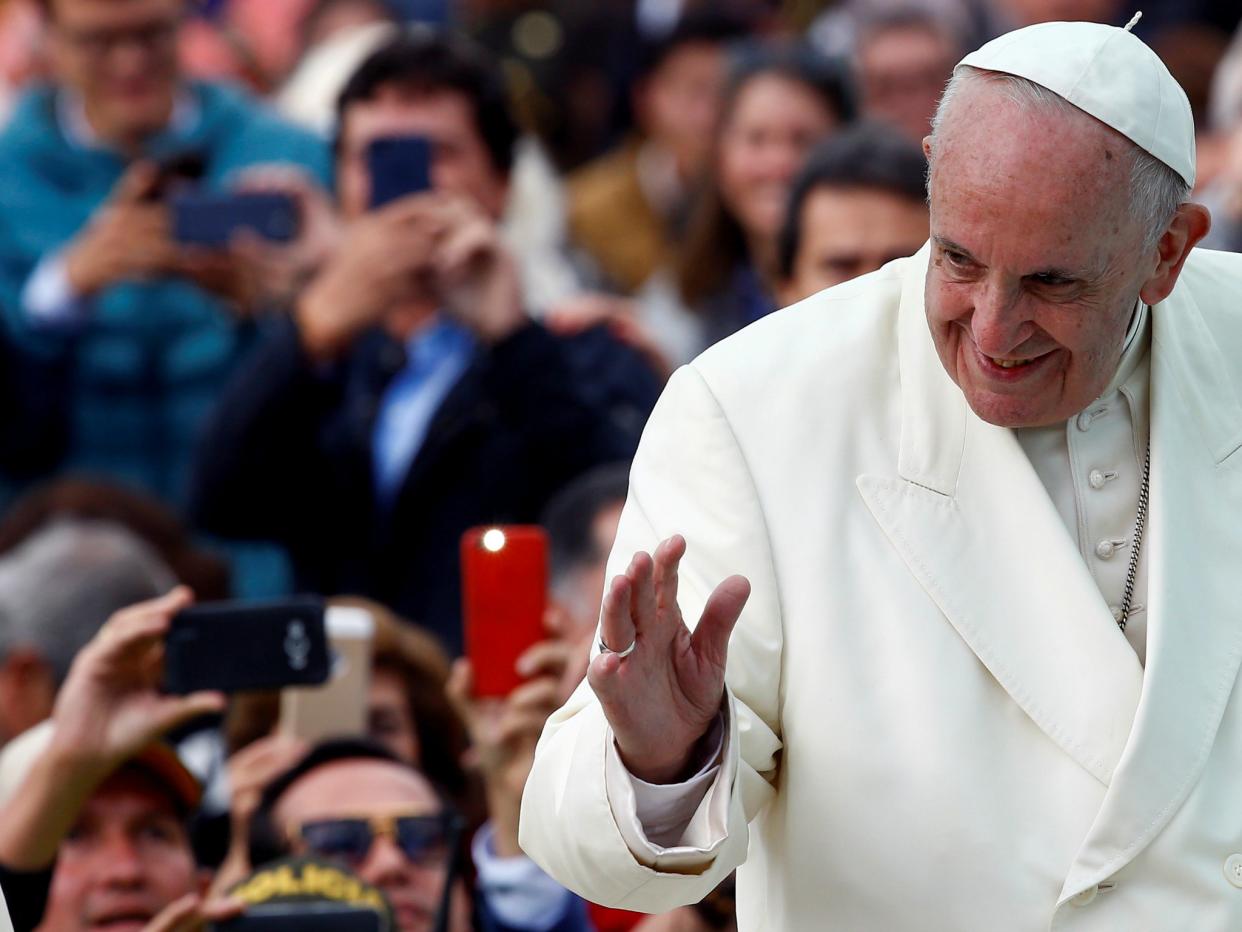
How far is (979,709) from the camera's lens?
2732 millimetres

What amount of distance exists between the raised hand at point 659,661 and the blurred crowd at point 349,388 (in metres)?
1.48

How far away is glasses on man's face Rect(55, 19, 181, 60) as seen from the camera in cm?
636

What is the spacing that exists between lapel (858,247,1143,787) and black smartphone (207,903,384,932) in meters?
1.50

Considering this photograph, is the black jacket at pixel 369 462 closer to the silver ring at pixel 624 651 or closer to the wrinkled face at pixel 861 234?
the wrinkled face at pixel 861 234

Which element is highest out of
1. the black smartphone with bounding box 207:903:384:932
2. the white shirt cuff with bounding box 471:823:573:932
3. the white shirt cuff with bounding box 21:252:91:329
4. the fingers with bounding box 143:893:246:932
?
the white shirt cuff with bounding box 21:252:91:329

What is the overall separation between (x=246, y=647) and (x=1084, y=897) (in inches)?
73.9

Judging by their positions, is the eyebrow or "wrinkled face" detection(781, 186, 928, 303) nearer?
the eyebrow

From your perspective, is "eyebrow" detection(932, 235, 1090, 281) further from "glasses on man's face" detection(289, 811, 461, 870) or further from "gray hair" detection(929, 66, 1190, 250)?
"glasses on man's face" detection(289, 811, 461, 870)

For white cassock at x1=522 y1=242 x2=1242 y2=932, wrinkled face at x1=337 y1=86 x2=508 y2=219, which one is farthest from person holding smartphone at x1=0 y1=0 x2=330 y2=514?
white cassock at x1=522 y1=242 x2=1242 y2=932

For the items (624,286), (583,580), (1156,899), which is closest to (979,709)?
(1156,899)

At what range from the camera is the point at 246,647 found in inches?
160

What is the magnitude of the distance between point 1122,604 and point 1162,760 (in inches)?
10.2

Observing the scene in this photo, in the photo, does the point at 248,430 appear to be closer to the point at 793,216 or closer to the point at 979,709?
the point at 793,216

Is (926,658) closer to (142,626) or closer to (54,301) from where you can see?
(142,626)
